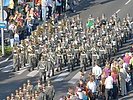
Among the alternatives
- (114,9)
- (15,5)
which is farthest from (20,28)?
(114,9)

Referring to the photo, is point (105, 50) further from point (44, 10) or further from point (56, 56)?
point (44, 10)

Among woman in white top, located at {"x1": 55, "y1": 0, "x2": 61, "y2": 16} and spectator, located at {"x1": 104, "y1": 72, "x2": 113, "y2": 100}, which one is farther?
woman in white top, located at {"x1": 55, "y1": 0, "x2": 61, "y2": 16}

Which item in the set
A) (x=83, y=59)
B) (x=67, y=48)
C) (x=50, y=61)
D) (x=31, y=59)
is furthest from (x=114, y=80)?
(x=31, y=59)

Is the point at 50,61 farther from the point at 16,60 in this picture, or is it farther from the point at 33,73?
the point at 16,60

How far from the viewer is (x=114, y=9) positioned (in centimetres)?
5953

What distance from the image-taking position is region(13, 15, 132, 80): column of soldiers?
42844 millimetres

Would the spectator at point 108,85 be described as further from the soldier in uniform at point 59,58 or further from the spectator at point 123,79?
the soldier in uniform at point 59,58

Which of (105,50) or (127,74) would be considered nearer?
(127,74)

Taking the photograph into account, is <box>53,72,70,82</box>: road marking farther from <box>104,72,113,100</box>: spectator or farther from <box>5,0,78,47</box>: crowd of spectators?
<box>5,0,78,47</box>: crowd of spectators

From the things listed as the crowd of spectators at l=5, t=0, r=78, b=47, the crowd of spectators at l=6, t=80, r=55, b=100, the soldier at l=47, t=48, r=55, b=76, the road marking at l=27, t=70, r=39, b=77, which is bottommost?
the crowd of spectators at l=6, t=80, r=55, b=100

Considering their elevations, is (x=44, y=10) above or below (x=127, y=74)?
above

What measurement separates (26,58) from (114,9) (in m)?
17.0

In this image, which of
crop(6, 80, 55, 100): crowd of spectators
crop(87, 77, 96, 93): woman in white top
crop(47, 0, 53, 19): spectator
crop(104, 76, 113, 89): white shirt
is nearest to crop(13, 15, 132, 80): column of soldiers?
crop(104, 76, 113, 89): white shirt

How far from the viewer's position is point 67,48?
4378 centimetres
